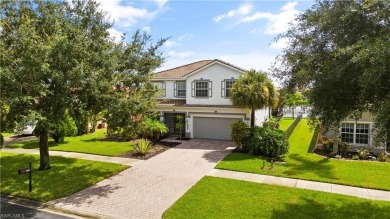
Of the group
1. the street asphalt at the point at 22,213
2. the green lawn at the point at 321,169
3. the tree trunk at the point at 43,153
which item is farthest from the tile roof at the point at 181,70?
the street asphalt at the point at 22,213

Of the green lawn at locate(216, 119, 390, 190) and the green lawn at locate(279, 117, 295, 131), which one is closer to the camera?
the green lawn at locate(216, 119, 390, 190)

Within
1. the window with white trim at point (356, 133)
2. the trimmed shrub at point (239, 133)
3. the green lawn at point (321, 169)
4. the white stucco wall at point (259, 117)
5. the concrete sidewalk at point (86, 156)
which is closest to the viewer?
the green lawn at point (321, 169)

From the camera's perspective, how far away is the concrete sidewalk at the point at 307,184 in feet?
37.6

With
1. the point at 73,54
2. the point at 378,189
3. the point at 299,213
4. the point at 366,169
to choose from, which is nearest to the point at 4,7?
the point at 73,54

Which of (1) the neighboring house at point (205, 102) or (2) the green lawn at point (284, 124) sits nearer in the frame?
(1) the neighboring house at point (205, 102)

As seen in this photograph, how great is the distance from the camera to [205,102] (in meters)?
24.9

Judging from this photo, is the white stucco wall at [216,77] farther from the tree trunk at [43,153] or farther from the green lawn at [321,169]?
the tree trunk at [43,153]

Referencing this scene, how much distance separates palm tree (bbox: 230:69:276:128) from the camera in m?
19.5

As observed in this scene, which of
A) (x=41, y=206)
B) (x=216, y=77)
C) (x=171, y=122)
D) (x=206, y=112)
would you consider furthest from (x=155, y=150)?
(x=41, y=206)

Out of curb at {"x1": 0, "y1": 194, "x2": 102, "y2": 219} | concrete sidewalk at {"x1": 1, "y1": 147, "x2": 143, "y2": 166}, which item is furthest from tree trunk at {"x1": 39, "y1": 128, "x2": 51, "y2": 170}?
curb at {"x1": 0, "y1": 194, "x2": 102, "y2": 219}

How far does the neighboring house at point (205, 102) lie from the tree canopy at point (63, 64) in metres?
10.4

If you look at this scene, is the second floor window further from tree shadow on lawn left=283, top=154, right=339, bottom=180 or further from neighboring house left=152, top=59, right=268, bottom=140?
tree shadow on lawn left=283, top=154, right=339, bottom=180

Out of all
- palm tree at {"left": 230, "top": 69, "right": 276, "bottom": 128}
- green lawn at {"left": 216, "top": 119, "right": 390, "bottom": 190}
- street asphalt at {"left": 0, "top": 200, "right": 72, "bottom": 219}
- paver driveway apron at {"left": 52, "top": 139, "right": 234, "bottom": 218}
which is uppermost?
palm tree at {"left": 230, "top": 69, "right": 276, "bottom": 128}

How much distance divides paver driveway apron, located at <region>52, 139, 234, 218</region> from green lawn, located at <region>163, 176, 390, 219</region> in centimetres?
86
